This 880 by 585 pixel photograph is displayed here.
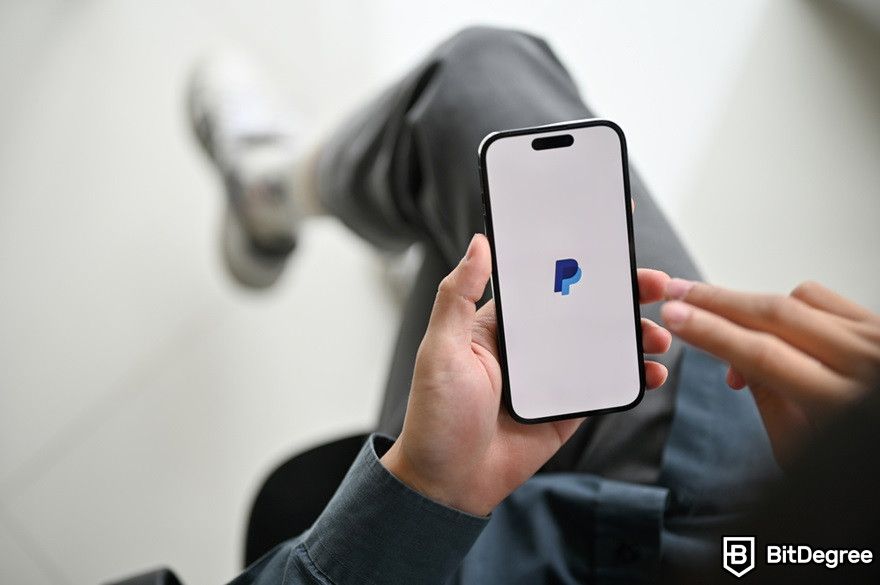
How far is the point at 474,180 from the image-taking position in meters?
0.29

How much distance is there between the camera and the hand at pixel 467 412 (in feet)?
0.83

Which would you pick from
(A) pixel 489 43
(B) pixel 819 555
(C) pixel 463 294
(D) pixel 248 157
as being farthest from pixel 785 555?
(D) pixel 248 157

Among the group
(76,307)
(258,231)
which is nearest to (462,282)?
(258,231)

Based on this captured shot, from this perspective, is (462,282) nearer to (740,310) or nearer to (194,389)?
(740,310)

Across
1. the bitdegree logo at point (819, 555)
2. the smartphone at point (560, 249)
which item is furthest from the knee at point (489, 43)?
the bitdegree logo at point (819, 555)

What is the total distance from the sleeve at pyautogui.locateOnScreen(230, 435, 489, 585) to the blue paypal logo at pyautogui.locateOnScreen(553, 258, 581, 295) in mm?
81

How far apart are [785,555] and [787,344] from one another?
0.06 metres

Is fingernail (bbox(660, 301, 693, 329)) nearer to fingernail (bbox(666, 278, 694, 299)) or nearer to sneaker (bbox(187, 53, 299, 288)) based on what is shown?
fingernail (bbox(666, 278, 694, 299))

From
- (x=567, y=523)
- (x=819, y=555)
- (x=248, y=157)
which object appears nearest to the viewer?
(x=819, y=555)

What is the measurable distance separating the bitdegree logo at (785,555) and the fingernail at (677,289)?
2.9 inches

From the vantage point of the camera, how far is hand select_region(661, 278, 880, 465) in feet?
0.75

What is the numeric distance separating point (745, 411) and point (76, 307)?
669mm

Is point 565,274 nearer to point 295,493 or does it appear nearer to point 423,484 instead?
point 423,484

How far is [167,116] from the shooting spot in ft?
2.78
